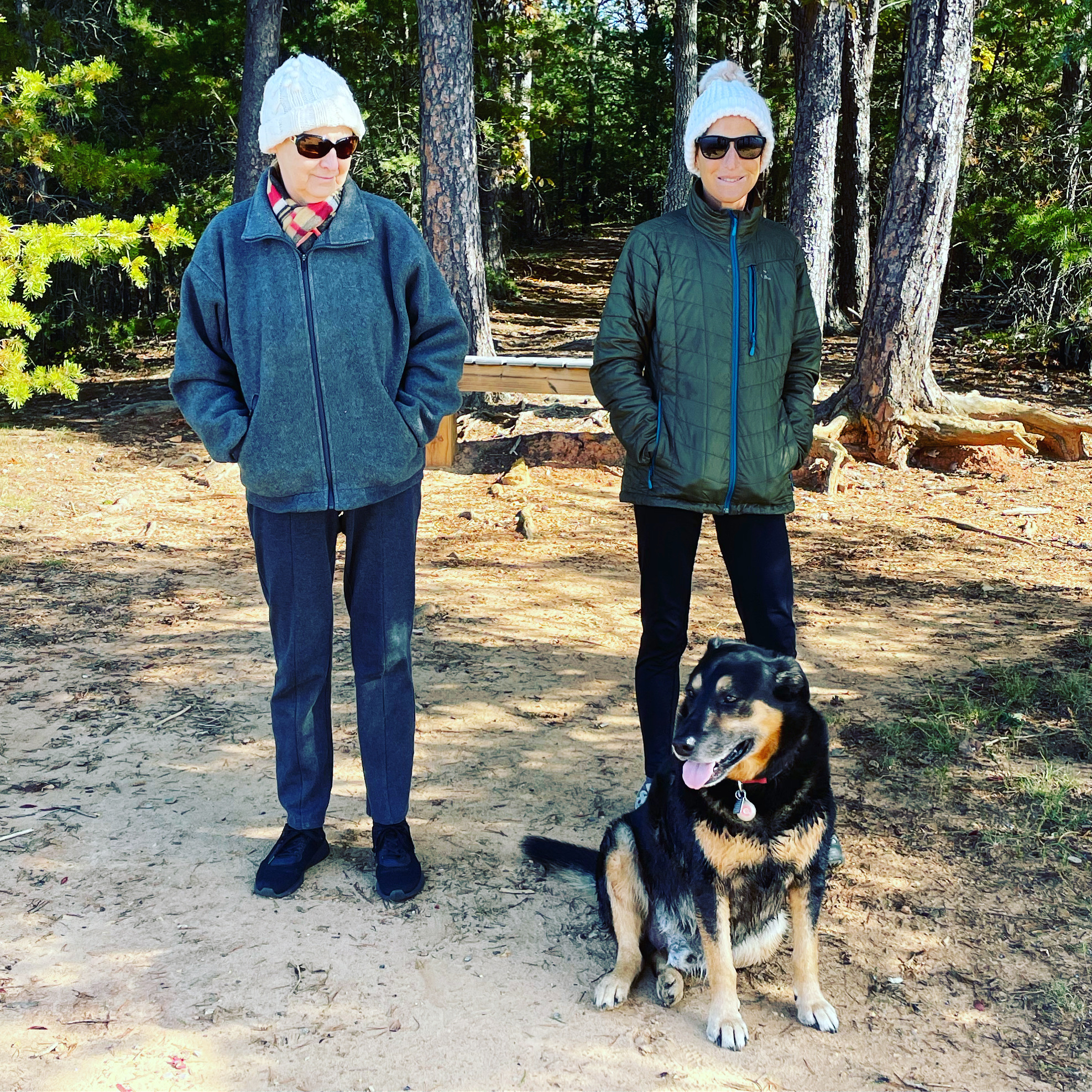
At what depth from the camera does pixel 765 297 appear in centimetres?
339

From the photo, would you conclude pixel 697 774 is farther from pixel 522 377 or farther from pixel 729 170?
pixel 522 377

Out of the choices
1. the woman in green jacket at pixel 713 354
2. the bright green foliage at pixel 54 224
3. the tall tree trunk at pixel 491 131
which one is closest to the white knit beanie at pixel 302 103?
the woman in green jacket at pixel 713 354

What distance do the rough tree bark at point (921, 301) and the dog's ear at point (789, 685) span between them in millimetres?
6019

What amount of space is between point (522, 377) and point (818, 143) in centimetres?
531

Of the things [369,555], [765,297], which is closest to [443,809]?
[369,555]

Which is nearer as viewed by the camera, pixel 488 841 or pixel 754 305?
pixel 754 305

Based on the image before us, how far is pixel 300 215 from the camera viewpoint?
3027 millimetres

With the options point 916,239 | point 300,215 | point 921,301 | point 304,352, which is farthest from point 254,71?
point 304,352

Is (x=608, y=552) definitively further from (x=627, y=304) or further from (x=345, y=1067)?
(x=345, y=1067)

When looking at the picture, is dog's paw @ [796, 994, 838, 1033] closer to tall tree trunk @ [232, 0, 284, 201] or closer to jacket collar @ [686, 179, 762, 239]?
jacket collar @ [686, 179, 762, 239]

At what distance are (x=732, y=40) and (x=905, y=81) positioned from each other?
16.7 m

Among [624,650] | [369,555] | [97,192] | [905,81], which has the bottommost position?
[624,650]

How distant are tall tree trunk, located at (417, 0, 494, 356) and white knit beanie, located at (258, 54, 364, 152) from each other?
267 inches

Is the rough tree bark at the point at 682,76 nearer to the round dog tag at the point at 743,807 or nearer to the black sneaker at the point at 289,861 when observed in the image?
the black sneaker at the point at 289,861
